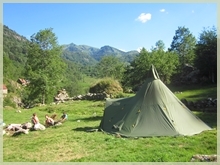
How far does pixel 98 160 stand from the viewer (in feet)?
27.8

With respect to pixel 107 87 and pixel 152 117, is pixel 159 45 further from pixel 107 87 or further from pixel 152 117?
pixel 152 117

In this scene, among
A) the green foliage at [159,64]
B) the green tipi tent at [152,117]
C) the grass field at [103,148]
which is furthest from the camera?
the green foliage at [159,64]

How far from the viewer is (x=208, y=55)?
41031 millimetres

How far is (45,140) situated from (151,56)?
39.0 meters

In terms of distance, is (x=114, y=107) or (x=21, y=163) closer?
(x=21, y=163)

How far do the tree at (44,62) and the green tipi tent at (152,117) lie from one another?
27205 mm

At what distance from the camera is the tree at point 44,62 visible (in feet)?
129

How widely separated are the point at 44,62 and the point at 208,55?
90.3ft

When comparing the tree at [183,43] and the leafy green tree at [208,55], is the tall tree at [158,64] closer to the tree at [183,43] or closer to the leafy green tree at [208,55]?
the leafy green tree at [208,55]

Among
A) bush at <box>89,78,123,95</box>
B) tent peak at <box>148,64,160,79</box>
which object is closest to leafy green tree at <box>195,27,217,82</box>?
bush at <box>89,78,123,95</box>

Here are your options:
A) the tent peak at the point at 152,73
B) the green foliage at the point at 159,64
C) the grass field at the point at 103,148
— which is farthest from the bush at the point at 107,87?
the grass field at the point at 103,148

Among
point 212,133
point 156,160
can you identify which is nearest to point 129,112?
point 212,133

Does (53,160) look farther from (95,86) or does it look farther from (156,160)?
(95,86)

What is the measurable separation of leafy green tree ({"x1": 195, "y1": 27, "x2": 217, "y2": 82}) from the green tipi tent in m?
30.4
